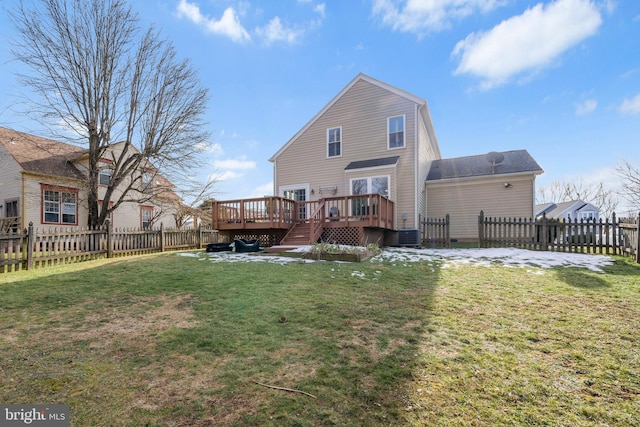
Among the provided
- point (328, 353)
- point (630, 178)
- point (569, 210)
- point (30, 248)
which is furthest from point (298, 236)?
point (569, 210)

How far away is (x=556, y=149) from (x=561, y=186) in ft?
63.7

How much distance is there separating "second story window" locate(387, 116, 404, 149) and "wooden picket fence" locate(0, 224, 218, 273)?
1084cm

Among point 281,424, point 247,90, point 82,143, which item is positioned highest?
point 247,90

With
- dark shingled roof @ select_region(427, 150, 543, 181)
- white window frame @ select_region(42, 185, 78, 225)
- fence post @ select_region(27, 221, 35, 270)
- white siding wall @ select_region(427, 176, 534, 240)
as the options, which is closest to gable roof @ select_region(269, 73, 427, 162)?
dark shingled roof @ select_region(427, 150, 543, 181)

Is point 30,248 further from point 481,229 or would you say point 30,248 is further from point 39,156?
point 481,229

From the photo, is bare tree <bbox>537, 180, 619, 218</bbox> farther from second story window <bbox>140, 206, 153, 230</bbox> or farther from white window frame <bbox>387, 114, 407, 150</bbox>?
second story window <bbox>140, 206, 153, 230</bbox>

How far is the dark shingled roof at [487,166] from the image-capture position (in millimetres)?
13297

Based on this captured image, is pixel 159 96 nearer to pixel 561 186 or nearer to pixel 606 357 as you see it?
pixel 606 357

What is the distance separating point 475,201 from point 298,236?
29.8ft

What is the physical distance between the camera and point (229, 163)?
62.0 ft

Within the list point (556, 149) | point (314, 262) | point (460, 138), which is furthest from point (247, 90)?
point (556, 149)

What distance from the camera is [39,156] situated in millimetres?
16328

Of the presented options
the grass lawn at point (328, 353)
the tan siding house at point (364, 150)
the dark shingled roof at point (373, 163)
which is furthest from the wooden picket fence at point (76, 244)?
the dark shingled roof at point (373, 163)

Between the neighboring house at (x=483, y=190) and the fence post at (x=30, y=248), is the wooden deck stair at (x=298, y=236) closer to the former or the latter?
the fence post at (x=30, y=248)
